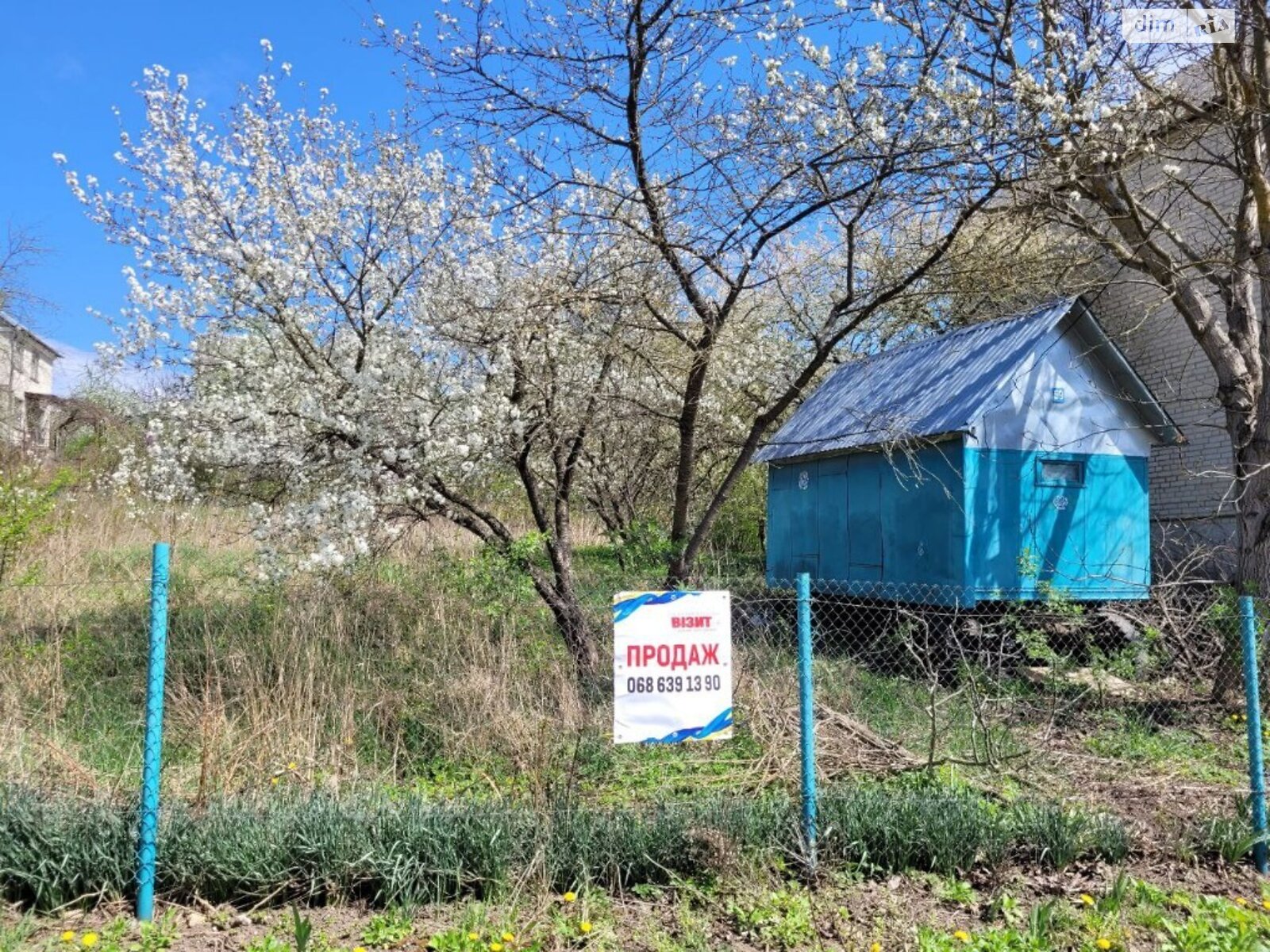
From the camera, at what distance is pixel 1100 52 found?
297 inches

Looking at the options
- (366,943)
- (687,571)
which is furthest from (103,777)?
(687,571)

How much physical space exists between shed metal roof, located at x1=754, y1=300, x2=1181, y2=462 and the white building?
1423cm

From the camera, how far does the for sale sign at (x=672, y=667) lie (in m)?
4.48

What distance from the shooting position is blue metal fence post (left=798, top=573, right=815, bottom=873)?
14.4 ft

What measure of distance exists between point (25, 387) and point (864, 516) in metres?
45.4

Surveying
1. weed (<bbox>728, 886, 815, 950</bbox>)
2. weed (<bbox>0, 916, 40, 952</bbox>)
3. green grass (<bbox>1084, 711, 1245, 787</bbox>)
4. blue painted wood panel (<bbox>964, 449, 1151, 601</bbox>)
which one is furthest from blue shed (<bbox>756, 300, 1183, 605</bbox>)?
weed (<bbox>0, 916, 40, 952</bbox>)

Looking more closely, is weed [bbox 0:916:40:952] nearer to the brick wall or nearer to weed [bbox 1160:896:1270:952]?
weed [bbox 1160:896:1270:952]

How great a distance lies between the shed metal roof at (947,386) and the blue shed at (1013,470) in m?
0.02

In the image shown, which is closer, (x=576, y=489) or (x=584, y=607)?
(x=584, y=607)

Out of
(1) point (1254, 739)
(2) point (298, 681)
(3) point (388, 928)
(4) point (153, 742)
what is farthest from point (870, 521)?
(4) point (153, 742)

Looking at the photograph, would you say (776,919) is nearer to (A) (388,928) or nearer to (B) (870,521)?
(A) (388,928)

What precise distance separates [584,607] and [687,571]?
48.0 inches

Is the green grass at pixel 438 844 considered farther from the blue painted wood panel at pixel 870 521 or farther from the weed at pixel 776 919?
the blue painted wood panel at pixel 870 521

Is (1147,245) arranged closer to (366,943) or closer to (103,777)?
(366,943)
